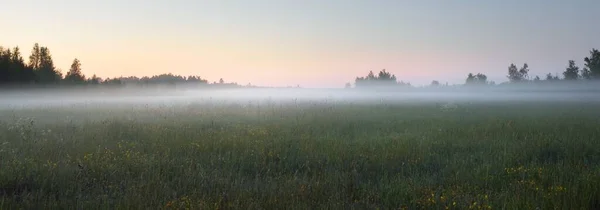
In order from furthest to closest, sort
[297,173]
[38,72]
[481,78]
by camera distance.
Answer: [481,78]
[38,72]
[297,173]

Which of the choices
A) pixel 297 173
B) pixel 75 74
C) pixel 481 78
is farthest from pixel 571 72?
pixel 75 74

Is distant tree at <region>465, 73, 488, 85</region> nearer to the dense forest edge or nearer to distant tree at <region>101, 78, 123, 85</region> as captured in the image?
the dense forest edge

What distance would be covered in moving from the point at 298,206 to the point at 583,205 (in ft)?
12.2

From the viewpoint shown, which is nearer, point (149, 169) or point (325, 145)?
point (149, 169)

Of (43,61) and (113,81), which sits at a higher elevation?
(43,61)

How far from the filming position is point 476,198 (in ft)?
16.1

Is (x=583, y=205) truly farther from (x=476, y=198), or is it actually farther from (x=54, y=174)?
(x=54, y=174)

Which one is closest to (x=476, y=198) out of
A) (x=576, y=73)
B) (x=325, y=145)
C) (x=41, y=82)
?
(x=325, y=145)

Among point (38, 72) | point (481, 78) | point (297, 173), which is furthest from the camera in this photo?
point (481, 78)

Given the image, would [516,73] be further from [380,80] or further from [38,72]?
[38,72]

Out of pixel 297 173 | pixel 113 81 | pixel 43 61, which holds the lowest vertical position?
pixel 297 173

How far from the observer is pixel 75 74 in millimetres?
82812

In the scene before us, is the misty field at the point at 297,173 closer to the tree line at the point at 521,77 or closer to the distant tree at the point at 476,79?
the tree line at the point at 521,77

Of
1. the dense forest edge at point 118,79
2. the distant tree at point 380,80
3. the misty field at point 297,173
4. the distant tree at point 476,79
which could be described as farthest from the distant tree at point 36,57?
the distant tree at point 476,79
